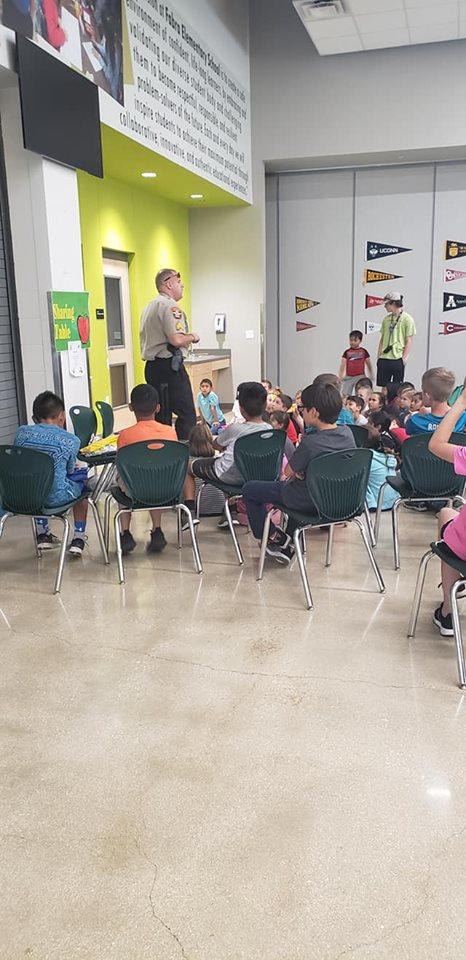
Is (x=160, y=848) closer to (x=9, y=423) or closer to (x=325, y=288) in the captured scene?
(x=9, y=423)

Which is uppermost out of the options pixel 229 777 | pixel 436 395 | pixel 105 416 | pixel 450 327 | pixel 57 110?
pixel 57 110

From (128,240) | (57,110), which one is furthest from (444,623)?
(128,240)

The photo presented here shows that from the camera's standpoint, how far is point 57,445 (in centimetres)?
387

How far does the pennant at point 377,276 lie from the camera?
1009cm

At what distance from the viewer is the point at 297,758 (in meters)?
2.29

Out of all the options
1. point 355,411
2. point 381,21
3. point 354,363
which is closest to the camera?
point 355,411

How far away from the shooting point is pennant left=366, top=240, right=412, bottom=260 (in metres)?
10.0

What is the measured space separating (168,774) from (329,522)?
5.38 feet

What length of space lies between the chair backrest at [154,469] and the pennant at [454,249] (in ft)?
24.5

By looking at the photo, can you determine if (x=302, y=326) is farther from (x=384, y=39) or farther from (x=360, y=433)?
(x=360, y=433)

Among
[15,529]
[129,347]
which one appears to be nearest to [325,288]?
[129,347]

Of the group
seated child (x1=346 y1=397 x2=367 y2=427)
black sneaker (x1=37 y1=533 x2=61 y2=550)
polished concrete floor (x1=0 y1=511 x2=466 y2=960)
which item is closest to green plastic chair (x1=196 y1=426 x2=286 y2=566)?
polished concrete floor (x1=0 y1=511 x2=466 y2=960)

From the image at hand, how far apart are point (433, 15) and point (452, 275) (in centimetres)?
322

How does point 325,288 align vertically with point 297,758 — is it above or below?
above
